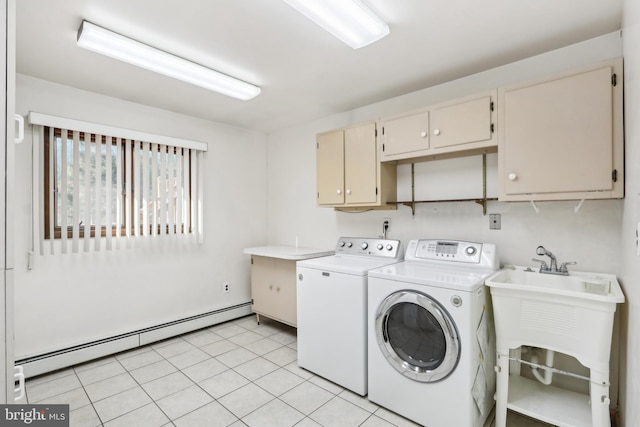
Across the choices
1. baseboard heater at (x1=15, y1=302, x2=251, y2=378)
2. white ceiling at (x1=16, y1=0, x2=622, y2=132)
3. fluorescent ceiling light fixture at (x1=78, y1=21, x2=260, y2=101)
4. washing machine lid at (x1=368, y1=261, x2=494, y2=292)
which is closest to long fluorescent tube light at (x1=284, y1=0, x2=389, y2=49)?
white ceiling at (x1=16, y1=0, x2=622, y2=132)

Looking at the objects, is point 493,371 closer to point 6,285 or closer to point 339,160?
point 339,160

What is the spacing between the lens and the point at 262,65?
7.65 ft

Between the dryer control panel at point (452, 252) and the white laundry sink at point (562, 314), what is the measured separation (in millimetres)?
233

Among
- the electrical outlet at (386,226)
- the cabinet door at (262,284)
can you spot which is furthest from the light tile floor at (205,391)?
the electrical outlet at (386,226)

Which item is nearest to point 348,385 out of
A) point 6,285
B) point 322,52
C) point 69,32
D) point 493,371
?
point 493,371

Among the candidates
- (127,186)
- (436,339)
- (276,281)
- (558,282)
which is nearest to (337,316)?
(436,339)

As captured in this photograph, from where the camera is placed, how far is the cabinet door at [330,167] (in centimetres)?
295

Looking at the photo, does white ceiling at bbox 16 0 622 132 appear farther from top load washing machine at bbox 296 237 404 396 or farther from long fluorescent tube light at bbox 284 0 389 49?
top load washing machine at bbox 296 237 404 396

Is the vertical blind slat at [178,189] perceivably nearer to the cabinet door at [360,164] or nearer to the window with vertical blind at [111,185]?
the window with vertical blind at [111,185]

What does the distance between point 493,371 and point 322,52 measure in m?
2.44

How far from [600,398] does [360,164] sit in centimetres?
211

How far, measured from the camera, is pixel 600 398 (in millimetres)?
1557

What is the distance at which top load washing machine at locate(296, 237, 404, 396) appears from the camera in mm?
2213

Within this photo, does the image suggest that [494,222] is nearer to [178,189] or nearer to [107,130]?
[178,189]
